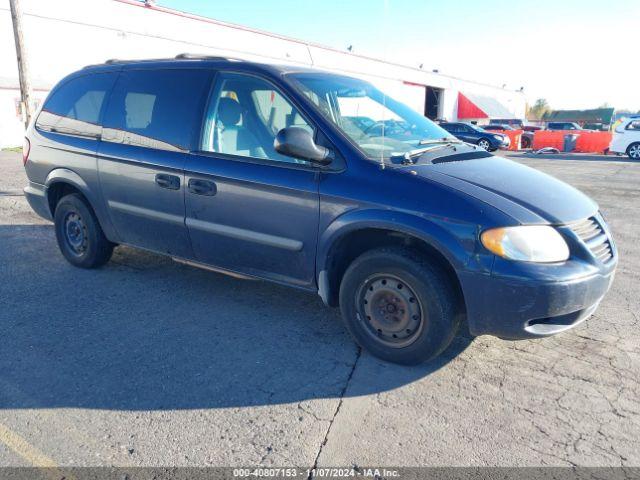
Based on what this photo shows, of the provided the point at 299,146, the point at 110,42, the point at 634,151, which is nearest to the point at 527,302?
the point at 299,146

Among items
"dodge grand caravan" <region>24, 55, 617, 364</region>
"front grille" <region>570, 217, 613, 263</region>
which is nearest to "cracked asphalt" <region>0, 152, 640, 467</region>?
"dodge grand caravan" <region>24, 55, 617, 364</region>

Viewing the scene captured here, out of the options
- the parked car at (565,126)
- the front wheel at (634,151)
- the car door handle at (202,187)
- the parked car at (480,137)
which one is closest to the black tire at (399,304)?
the car door handle at (202,187)

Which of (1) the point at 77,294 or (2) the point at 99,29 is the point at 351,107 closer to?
(1) the point at 77,294

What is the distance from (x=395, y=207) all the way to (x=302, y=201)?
0.68m

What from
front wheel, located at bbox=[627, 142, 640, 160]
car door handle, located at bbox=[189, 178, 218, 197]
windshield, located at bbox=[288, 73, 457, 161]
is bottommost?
front wheel, located at bbox=[627, 142, 640, 160]

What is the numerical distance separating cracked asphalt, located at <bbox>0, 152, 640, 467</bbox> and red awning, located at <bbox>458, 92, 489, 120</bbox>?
4614 cm

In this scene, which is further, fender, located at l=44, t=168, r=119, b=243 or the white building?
the white building

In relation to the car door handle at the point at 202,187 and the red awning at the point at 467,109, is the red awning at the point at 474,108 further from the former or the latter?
the car door handle at the point at 202,187

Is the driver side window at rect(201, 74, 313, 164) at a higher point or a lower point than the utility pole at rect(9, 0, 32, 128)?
lower

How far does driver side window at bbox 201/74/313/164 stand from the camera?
3713mm

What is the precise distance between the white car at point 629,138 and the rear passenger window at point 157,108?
2115cm

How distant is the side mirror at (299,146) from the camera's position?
328 cm

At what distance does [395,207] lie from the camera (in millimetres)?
3135

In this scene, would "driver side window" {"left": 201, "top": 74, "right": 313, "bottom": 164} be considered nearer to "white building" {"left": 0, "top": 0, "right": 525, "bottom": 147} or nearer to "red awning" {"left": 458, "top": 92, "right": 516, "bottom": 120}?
"white building" {"left": 0, "top": 0, "right": 525, "bottom": 147}
